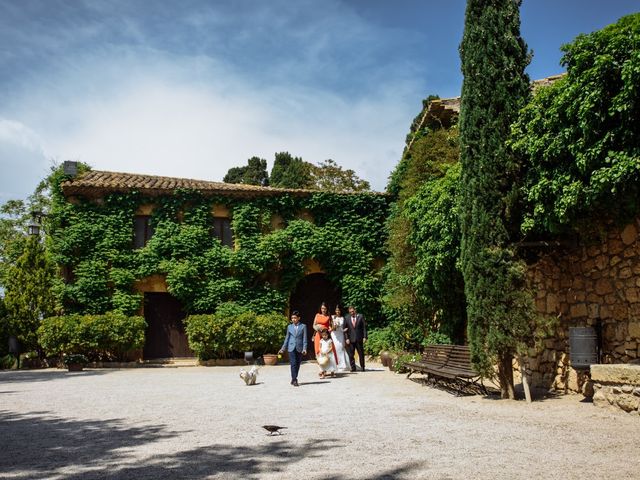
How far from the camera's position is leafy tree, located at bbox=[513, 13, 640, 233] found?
728cm

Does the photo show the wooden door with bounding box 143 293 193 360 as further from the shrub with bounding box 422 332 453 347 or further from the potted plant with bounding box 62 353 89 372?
the shrub with bounding box 422 332 453 347

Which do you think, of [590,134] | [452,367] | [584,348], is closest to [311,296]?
[452,367]

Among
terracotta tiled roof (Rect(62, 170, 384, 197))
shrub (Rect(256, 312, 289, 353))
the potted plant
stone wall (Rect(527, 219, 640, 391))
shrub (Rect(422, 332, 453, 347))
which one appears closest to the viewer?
stone wall (Rect(527, 219, 640, 391))

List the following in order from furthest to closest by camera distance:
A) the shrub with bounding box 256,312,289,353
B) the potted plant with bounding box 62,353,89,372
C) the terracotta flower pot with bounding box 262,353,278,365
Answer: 1. the shrub with bounding box 256,312,289,353
2. the terracotta flower pot with bounding box 262,353,278,365
3. the potted plant with bounding box 62,353,89,372

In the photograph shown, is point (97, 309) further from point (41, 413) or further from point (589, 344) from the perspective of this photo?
point (589, 344)

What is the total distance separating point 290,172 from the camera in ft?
134

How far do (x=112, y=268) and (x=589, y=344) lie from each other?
51.9 ft

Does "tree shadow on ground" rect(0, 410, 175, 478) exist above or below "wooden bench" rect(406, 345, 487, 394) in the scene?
below

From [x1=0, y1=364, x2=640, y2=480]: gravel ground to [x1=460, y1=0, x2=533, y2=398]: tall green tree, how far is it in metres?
1.07

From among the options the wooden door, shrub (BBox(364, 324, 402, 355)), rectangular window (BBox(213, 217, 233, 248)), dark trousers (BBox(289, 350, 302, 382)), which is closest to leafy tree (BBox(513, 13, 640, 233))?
dark trousers (BBox(289, 350, 302, 382))

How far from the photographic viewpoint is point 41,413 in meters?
8.71

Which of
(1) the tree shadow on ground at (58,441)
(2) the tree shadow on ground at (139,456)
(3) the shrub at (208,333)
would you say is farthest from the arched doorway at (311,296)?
(2) the tree shadow on ground at (139,456)

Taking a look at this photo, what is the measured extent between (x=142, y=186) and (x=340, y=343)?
31.8ft

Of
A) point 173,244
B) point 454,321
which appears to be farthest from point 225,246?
point 454,321
